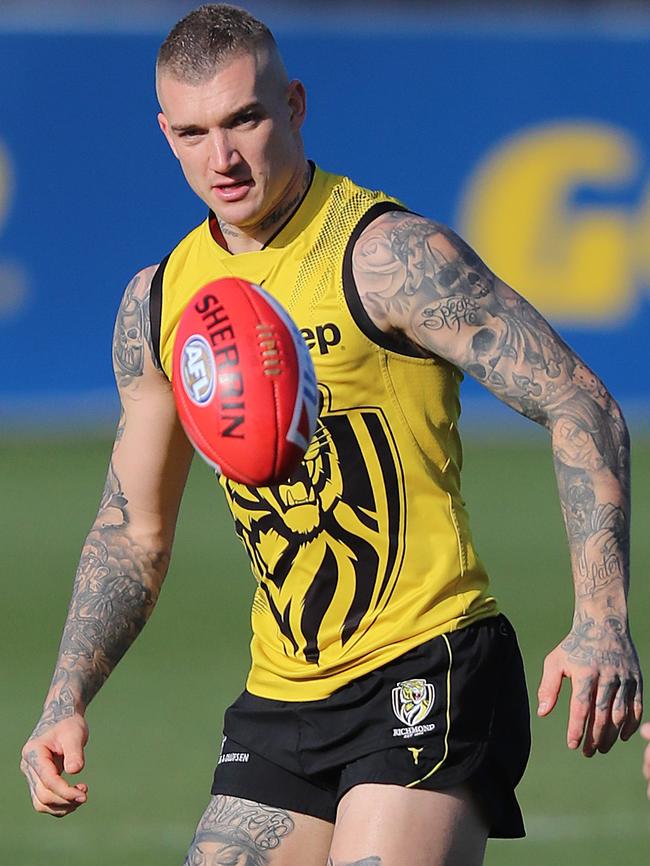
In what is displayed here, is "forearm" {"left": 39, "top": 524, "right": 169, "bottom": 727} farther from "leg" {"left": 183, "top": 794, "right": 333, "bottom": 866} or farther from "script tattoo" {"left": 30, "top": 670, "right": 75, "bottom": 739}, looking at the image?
"leg" {"left": 183, "top": 794, "right": 333, "bottom": 866}

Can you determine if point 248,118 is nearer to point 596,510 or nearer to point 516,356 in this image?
point 516,356

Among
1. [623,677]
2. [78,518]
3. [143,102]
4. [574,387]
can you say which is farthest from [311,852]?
[143,102]

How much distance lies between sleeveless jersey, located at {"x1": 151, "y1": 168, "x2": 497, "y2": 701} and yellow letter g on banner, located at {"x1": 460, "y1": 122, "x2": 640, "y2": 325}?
11.1 meters

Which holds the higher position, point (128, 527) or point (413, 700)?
point (128, 527)

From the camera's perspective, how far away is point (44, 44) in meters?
15.2

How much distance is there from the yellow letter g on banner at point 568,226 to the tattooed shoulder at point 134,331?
35.6 feet

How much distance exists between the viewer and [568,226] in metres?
15.4

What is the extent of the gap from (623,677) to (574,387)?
69cm

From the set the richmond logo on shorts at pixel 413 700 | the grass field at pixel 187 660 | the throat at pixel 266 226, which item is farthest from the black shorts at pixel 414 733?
the grass field at pixel 187 660

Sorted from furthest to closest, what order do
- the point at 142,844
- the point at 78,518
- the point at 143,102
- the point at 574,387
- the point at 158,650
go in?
the point at 143,102 → the point at 78,518 → the point at 158,650 → the point at 142,844 → the point at 574,387

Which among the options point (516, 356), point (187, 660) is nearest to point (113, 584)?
point (516, 356)

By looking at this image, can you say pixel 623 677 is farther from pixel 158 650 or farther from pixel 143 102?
pixel 143 102

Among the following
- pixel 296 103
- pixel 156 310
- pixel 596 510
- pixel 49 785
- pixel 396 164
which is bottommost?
pixel 49 785

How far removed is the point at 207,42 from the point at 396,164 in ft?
36.9
